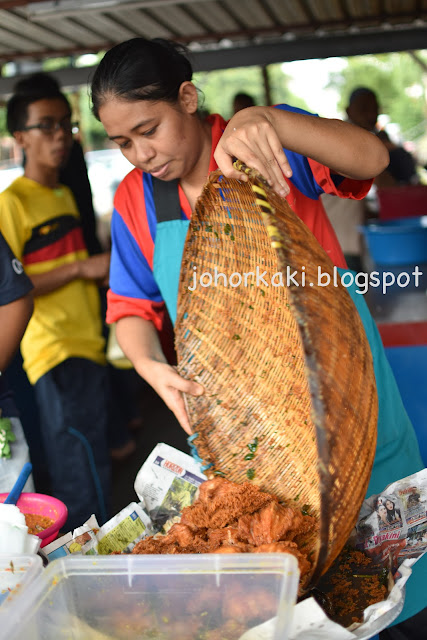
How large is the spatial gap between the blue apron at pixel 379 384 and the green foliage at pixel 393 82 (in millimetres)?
33146

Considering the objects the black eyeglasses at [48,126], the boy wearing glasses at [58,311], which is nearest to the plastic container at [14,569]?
the boy wearing glasses at [58,311]

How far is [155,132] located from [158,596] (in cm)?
95

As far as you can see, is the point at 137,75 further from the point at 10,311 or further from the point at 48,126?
the point at 48,126

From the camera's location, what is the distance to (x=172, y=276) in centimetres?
157

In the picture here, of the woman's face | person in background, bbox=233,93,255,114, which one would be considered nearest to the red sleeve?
the woman's face

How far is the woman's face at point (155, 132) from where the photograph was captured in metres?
1.38

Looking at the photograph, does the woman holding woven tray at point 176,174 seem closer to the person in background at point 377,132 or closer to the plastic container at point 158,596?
the plastic container at point 158,596

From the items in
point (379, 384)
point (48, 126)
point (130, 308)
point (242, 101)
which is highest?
point (242, 101)

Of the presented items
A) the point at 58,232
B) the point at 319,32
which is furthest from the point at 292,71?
the point at 58,232

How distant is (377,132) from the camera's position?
17.1 ft

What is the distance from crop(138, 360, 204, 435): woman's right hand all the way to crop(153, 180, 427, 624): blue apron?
0.84ft

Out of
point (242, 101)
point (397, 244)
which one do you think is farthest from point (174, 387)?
point (242, 101)

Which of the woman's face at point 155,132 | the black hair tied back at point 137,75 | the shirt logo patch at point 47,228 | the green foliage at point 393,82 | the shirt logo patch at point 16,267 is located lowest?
the shirt logo patch at point 16,267

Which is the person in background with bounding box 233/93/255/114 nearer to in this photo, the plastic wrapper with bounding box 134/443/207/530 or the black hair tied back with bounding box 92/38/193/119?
the black hair tied back with bounding box 92/38/193/119
